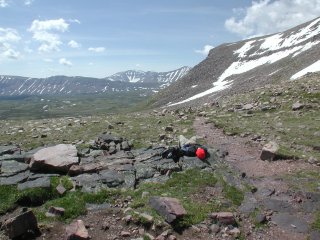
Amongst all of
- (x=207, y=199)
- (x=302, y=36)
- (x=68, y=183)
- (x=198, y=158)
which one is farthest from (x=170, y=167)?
(x=302, y=36)

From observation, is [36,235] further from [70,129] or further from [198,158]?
[70,129]

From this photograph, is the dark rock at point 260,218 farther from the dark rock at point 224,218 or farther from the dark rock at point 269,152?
the dark rock at point 269,152

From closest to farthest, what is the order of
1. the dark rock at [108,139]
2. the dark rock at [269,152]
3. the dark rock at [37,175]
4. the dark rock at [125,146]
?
1. the dark rock at [37,175]
2. the dark rock at [269,152]
3. the dark rock at [125,146]
4. the dark rock at [108,139]

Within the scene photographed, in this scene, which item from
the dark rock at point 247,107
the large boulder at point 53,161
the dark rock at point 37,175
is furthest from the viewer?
the dark rock at point 247,107

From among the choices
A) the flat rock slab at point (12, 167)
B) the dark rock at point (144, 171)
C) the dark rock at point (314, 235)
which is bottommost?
the dark rock at point (314, 235)

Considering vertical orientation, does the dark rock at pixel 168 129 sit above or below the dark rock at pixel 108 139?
below

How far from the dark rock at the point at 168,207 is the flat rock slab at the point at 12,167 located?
7.06m

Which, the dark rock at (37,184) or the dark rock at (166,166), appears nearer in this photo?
the dark rock at (37,184)

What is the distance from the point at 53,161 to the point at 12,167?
6.61ft

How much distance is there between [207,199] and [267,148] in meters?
6.69

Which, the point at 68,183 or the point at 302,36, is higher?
the point at 302,36

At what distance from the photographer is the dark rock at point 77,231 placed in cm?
1223

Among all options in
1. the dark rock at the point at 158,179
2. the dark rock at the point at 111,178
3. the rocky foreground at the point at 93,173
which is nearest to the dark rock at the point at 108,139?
the rocky foreground at the point at 93,173

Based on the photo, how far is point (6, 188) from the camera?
601 inches
